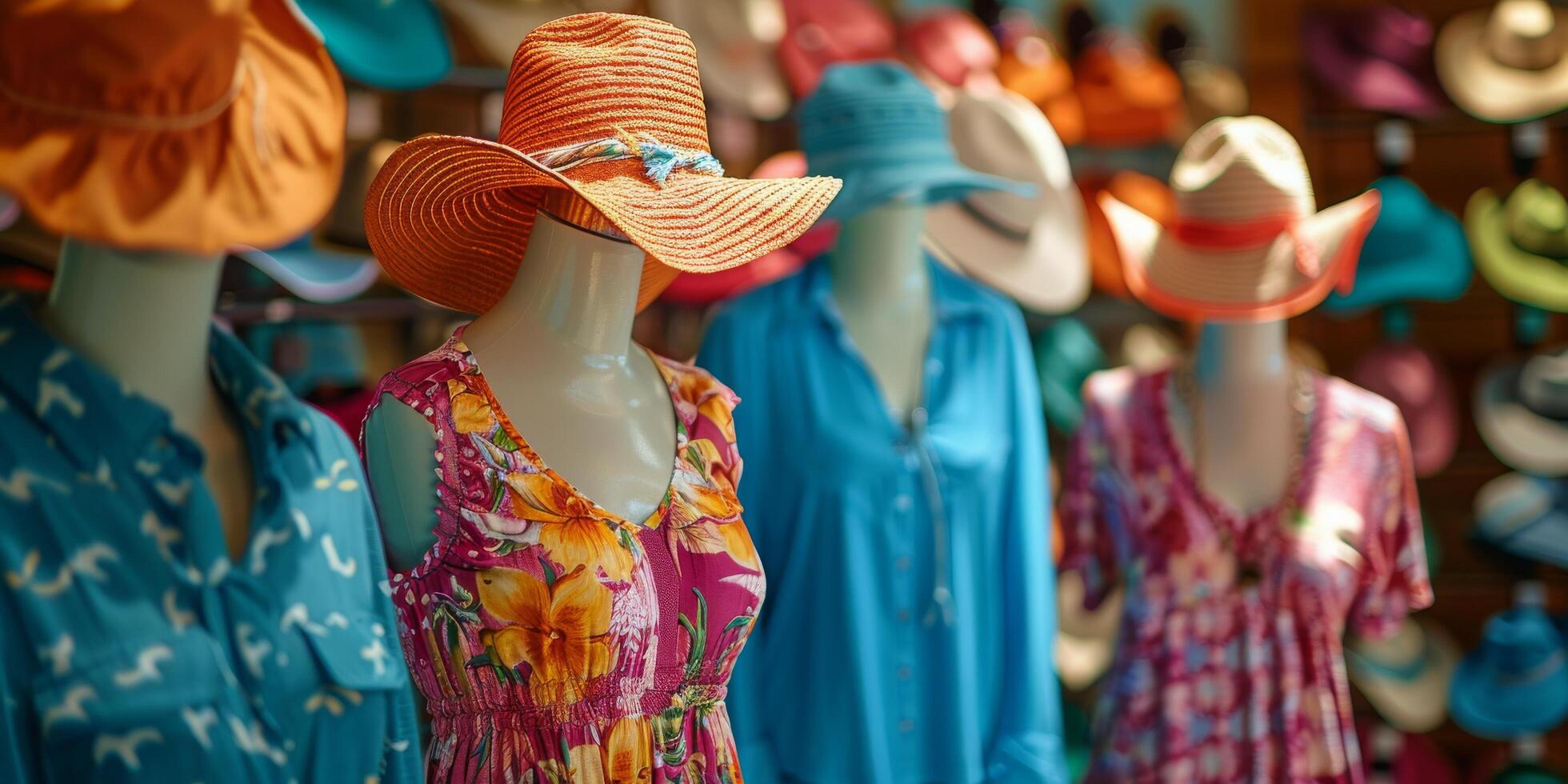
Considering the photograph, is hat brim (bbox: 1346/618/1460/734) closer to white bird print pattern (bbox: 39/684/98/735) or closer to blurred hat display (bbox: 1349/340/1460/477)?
blurred hat display (bbox: 1349/340/1460/477)

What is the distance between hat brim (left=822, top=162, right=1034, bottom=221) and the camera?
2.32 m

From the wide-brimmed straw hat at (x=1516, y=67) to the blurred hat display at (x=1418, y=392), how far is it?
28.6 inches

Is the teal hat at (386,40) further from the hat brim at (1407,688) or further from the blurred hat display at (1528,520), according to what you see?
the blurred hat display at (1528,520)

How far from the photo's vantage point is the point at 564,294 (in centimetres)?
167

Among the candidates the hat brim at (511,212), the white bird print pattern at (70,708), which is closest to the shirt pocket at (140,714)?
the white bird print pattern at (70,708)

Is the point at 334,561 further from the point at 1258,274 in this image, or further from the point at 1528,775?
the point at 1528,775

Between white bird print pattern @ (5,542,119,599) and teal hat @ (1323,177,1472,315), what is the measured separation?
3.56 m

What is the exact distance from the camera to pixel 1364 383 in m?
4.32

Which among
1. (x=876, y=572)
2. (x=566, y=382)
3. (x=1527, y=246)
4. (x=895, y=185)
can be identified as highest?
(x=895, y=185)

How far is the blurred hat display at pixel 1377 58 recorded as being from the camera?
4.35 meters

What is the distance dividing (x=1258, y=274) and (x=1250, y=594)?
59cm

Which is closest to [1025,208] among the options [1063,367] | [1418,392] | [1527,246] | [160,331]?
[1063,367]

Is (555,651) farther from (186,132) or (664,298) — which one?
(664,298)

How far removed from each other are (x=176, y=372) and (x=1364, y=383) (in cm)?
367
